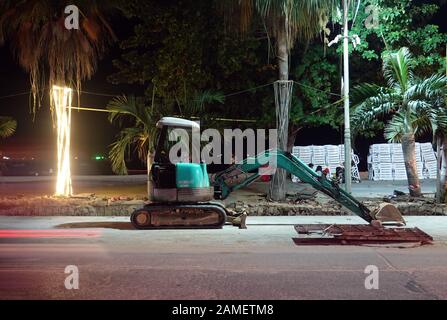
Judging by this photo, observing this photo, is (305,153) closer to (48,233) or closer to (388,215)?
(388,215)

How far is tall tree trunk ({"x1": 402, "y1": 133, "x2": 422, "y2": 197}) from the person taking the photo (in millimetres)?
18016

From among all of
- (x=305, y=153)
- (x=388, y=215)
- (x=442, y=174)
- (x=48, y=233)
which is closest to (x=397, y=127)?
(x=442, y=174)

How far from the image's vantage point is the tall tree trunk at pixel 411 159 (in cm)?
1802

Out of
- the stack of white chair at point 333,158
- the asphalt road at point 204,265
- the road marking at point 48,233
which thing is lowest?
the asphalt road at point 204,265

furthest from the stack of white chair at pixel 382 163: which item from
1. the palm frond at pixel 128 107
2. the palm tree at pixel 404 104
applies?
the palm frond at pixel 128 107

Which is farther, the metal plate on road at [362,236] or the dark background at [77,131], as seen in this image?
the dark background at [77,131]

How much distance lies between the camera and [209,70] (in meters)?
22.9

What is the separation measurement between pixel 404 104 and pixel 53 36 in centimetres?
1152

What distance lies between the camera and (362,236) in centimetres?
1116

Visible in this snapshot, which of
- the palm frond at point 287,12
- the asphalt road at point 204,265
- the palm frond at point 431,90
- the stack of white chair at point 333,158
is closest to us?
the asphalt road at point 204,265

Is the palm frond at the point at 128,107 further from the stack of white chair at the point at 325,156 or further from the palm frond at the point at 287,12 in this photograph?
the stack of white chair at the point at 325,156

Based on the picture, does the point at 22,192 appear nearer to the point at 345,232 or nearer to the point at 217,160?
the point at 217,160

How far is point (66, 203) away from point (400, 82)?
11.4 meters
